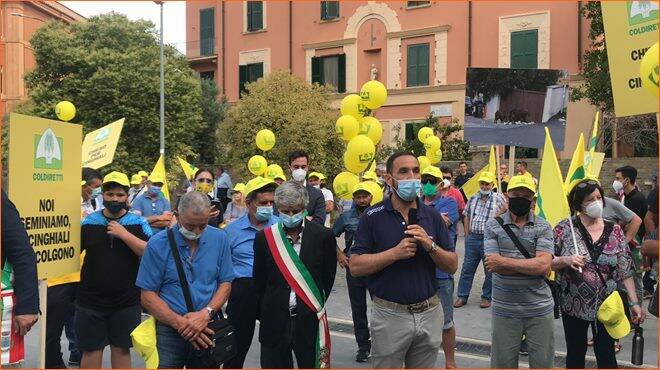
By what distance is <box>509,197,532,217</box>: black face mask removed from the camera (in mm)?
4832

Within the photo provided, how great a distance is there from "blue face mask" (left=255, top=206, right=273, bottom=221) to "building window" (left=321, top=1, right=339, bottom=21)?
1131 inches

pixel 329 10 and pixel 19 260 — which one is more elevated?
pixel 329 10

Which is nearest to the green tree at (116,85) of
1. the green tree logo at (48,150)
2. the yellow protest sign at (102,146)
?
the yellow protest sign at (102,146)

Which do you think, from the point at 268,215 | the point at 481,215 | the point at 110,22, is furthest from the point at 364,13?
the point at 268,215

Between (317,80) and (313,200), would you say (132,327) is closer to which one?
(313,200)

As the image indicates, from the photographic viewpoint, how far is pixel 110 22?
30.2 meters

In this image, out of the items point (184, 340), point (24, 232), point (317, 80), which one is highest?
point (317, 80)

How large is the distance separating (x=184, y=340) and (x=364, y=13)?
29.3m

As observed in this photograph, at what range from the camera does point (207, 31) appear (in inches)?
1495

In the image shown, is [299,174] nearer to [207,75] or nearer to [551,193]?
[551,193]

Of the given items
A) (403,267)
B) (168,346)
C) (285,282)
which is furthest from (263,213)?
(403,267)

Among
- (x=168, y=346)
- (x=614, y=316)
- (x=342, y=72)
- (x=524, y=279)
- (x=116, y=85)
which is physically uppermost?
(x=342, y=72)

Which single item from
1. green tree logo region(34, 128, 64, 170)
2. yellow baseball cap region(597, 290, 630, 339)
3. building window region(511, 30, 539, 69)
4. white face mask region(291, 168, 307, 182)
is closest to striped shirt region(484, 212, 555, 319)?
yellow baseball cap region(597, 290, 630, 339)

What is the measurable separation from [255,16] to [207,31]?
3802mm
